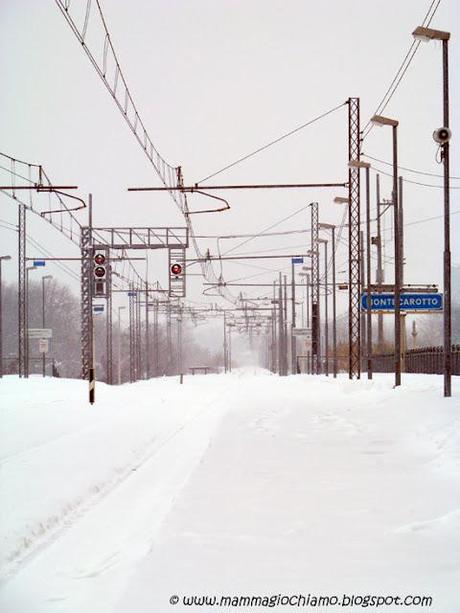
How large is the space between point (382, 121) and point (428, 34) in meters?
7.25

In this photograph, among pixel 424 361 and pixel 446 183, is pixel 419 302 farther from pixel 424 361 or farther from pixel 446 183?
pixel 424 361

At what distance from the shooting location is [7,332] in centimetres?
10350

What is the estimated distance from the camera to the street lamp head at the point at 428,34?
1880 centimetres

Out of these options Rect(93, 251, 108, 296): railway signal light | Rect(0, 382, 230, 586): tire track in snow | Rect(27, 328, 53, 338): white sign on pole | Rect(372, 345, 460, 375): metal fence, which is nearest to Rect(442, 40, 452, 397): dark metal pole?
Rect(0, 382, 230, 586): tire track in snow

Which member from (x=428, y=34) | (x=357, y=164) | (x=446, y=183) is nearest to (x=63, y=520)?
(x=446, y=183)

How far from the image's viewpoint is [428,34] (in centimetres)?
1900

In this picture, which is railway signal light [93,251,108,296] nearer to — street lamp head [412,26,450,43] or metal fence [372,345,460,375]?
street lamp head [412,26,450,43]

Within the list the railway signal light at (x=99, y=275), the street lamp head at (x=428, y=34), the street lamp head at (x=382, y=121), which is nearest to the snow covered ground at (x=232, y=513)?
the street lamp head at (x=428, y=34)

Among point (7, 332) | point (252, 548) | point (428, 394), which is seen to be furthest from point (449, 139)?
point (7, 332)

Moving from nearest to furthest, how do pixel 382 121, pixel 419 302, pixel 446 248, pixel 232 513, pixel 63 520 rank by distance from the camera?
1. pixel 232 513
2. pixel 63 520
3. pixel 446 248
4. pixel 382 121
5. pixel 419 302

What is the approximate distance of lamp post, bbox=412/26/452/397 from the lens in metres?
18.6

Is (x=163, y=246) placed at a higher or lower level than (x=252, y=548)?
higher

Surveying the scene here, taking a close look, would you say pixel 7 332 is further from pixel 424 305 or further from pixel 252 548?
pixel 252 548

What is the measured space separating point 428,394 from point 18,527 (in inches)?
555
